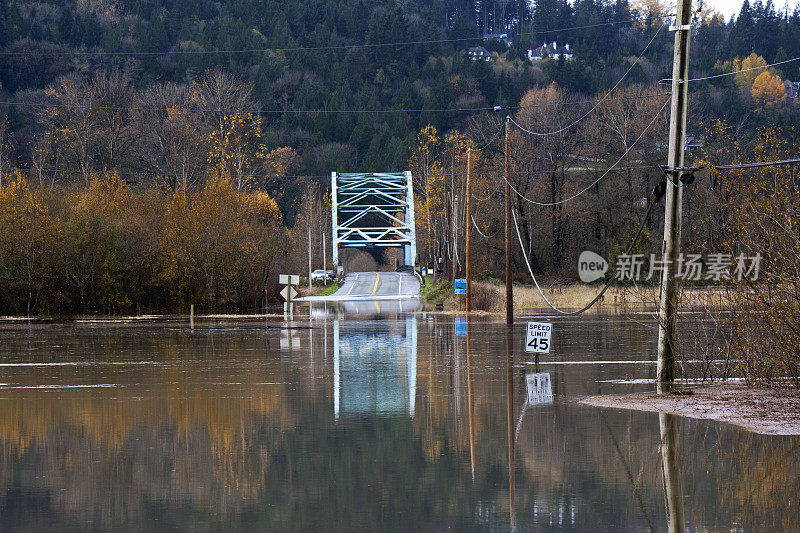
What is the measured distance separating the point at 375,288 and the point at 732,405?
207ft

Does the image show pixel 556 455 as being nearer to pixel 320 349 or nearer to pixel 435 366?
pixel 435 366

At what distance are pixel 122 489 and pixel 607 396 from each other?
850 cm

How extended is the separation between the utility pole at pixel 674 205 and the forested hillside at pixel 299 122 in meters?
0.89

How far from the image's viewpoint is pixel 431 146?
124 m

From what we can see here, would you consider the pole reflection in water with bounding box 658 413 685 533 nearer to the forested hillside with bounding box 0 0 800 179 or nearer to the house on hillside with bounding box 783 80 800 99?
the forested hillside with bounding box 0 0 800 179

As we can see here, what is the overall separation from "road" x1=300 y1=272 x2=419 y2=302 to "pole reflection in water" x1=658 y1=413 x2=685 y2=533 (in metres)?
48.2

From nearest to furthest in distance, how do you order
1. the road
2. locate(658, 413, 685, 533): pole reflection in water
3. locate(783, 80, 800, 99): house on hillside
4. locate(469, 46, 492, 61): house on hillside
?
locate(658, 413, 685, 533): pole reflection in water
the road
locate(783, 80, 800, 99): house on hillside
locate(469, 46, 492, 61): house on hillside

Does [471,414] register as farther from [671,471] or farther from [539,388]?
[671,471]

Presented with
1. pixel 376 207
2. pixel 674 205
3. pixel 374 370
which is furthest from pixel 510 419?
pixel 376 207

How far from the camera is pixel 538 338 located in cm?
1986

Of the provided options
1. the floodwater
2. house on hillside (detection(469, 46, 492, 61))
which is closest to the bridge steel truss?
house on hillside (detection(469, 46, 492, 61))

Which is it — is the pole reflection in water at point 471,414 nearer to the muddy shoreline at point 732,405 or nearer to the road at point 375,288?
the muddy shoreline at point 732,405

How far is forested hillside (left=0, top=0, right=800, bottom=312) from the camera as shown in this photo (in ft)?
152

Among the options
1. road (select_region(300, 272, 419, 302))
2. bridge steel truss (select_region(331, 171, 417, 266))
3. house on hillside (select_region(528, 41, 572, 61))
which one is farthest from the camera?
house on hillside (select_region(528, 41, 572, 61))
